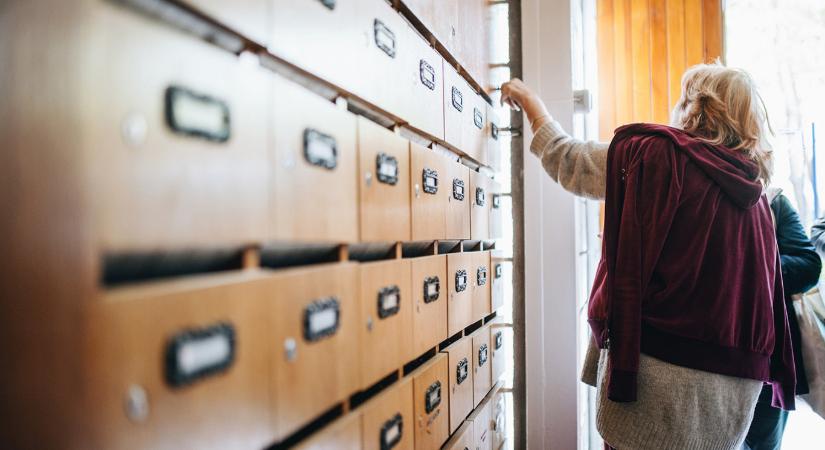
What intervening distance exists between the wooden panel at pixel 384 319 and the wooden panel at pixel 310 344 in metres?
0.04

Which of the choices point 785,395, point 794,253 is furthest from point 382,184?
point 794,253

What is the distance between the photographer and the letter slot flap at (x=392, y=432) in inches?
41.1

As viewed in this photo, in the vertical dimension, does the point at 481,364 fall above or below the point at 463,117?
below

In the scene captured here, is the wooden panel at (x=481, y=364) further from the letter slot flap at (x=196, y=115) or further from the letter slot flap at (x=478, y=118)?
the letter slot flap at (x=196, y=115)

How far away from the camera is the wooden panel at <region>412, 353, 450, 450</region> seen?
1.24m

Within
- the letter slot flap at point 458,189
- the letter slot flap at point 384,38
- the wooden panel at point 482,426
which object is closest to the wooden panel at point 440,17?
the letter slot flap at point 384,38

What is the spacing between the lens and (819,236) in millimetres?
2039

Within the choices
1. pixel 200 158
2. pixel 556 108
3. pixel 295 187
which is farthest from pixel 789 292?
pixel 200 158

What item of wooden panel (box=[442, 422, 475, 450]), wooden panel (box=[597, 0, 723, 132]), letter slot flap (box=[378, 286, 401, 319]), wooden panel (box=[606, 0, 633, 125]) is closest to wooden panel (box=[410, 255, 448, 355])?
letter slot flap (box=[378, 286, 401, 319])

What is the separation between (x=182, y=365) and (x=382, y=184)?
564mm

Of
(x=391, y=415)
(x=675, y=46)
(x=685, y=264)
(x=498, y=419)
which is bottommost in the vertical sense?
(x=498, y=419)

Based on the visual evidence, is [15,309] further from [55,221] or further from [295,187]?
[295,187]

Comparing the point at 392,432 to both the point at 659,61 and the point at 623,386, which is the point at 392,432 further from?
the point at 659,61

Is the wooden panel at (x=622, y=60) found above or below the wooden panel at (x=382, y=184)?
above
